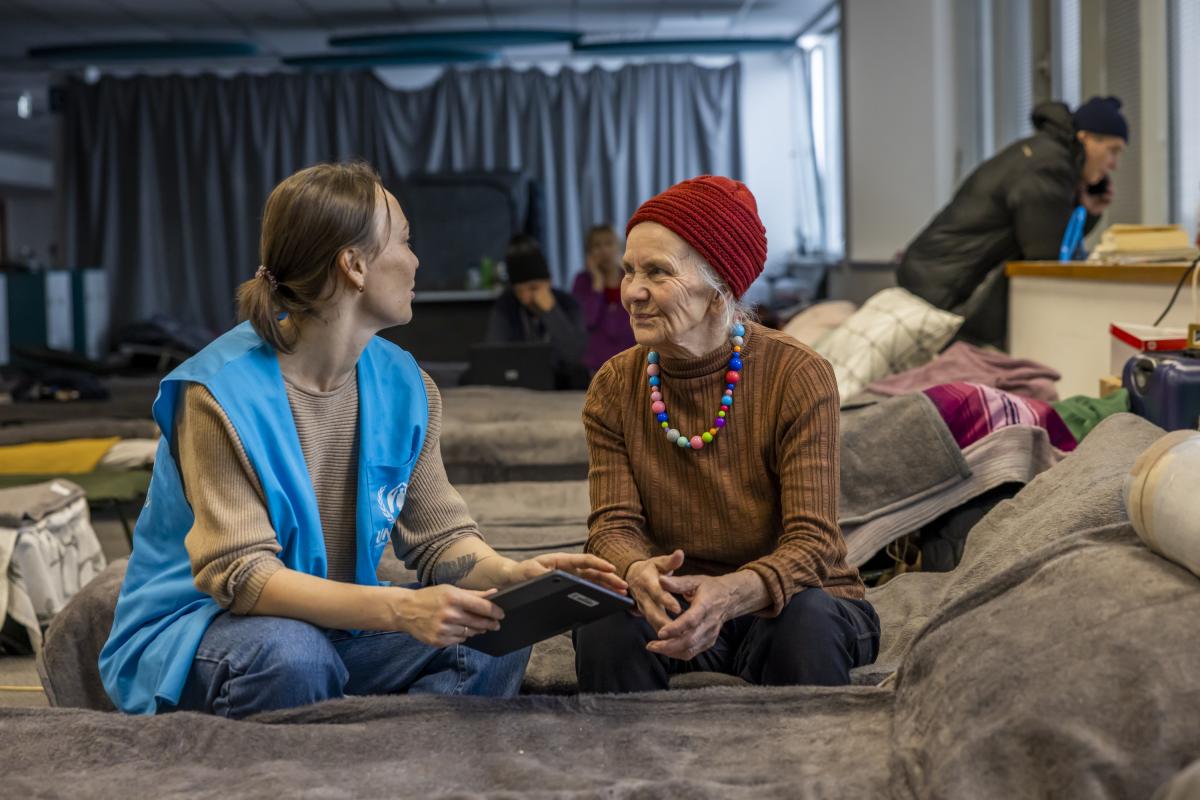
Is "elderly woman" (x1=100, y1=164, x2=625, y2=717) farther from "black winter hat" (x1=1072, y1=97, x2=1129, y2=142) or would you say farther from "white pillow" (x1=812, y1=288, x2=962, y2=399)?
"black winter hat" (x1=1072, y1=97, x2=1129, y2=142)

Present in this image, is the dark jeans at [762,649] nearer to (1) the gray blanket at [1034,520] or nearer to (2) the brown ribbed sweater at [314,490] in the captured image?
(1) the gray blanket at [1034,520]

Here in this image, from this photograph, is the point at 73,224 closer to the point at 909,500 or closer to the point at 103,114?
the point at 103,114

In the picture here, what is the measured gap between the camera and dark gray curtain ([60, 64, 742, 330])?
30.8 ft

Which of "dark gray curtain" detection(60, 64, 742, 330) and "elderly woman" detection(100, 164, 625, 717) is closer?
"elderly woman" detection(100, 164, 625, 717)

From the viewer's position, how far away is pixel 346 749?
143cm

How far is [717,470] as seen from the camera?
1806 millimetres

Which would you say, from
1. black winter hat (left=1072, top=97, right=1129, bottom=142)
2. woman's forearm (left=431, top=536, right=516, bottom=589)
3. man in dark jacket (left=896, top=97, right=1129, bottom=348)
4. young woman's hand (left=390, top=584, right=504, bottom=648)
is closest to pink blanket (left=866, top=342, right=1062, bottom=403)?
man in dark jacket (left=896, top=97, right=1129, bottom=348)

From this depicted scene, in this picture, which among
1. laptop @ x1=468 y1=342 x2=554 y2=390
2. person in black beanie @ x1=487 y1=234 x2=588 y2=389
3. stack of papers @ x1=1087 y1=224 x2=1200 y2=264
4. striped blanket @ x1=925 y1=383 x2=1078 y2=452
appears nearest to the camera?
striped blanket @ x1=925 y1=383 x2=1078 y2=452

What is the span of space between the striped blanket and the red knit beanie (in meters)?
0.92

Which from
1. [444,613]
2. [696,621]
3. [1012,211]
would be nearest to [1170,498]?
[696,621]

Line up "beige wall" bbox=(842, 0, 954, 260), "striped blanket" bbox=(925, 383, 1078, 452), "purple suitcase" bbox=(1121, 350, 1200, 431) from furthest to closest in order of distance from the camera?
"beige wall" bbox=(842, 0, 954, 260), "striped blanket" bbox=(925, 383, 1078, 452), "purple suitcase" bbox=(1121, 350, 1200, 431)

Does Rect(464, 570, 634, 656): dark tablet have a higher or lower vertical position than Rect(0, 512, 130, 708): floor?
higher

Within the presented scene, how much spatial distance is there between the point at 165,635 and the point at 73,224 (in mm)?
8649

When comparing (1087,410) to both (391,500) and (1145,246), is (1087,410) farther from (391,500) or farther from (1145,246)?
(391,500)
